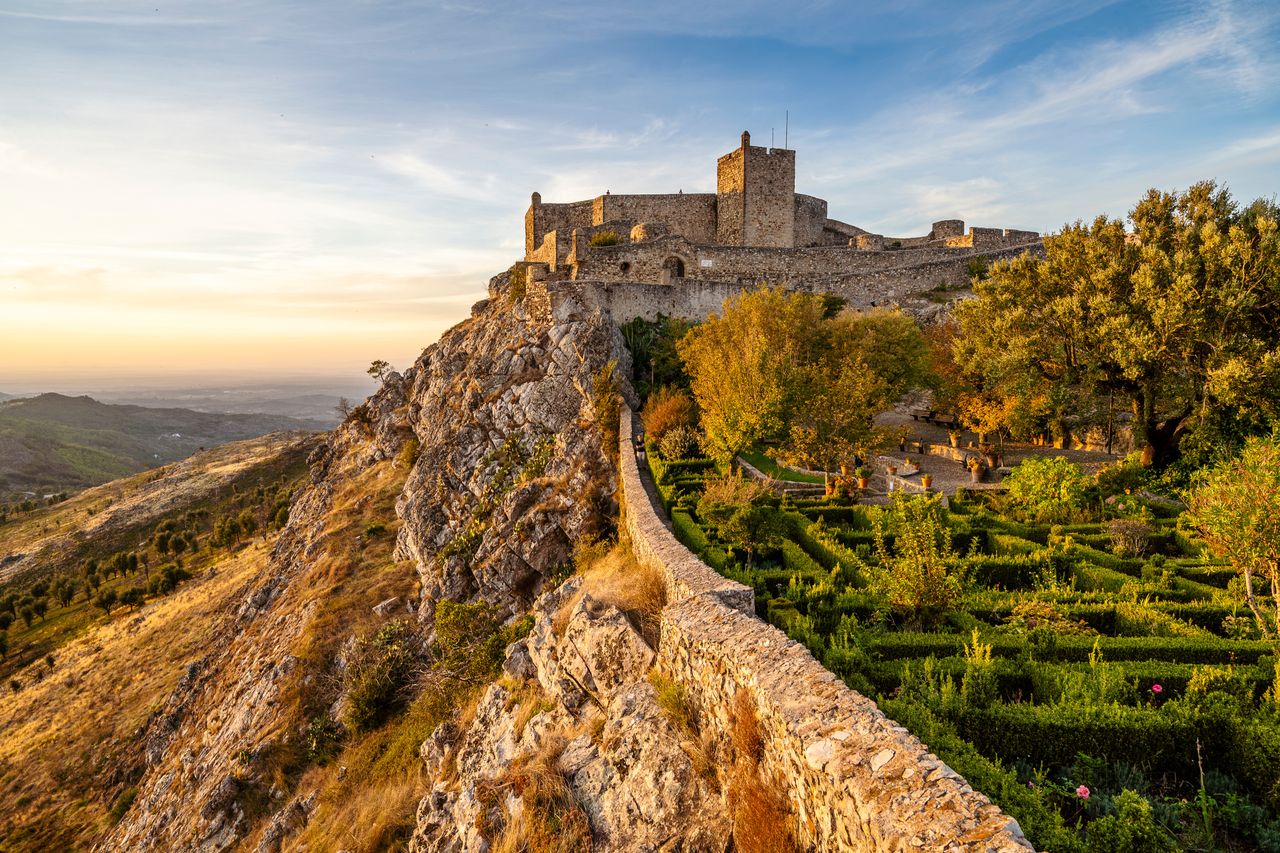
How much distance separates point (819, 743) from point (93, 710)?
41.7m

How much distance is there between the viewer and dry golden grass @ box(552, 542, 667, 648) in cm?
1108

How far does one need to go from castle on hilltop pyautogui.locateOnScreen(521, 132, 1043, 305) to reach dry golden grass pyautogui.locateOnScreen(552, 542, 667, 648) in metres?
20.3

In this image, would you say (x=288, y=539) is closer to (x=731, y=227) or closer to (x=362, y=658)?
(x=362, y=658)

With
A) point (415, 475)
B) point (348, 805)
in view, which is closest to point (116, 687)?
point (415, 475)

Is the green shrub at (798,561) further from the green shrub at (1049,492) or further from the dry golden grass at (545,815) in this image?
the green shrub at (1049,492)

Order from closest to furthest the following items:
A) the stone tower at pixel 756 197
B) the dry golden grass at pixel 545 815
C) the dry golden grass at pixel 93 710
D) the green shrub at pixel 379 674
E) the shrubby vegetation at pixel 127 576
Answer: the dry golden grass at pixel 545 815, the green shrub at pixel 379 674, the dry golden grass at pixel 93 710, the stone tower at pixel 756 197, the shrubby vegetation at pixel 127 576

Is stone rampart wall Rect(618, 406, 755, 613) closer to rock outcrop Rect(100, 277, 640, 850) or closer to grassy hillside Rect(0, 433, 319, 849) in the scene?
rock outcrop Rect(100, 277, 640, 850)

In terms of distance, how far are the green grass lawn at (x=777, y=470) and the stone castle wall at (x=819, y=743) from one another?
12172mm

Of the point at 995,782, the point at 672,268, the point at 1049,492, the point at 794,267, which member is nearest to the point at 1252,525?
the point at 1049,492

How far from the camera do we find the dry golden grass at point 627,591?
436 inches

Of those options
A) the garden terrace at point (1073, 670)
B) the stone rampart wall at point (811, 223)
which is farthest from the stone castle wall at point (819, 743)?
the stone rampart wall at point (811, 223)

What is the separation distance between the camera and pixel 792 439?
65.3 ft

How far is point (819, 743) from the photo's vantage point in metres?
5.32

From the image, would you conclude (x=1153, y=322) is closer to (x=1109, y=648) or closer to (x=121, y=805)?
(x=1109, y=648)
